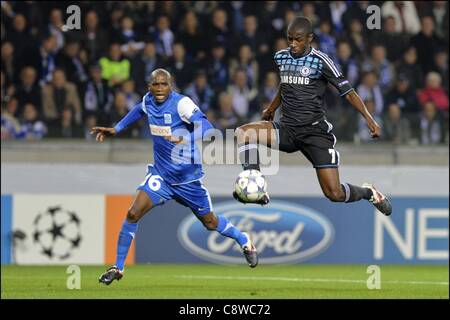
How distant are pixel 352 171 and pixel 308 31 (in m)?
7.04

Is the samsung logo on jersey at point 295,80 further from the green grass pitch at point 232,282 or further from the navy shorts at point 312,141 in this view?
the green grass pitch at point 232,282

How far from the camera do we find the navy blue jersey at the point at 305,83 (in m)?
10.9

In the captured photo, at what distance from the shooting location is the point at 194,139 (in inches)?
460

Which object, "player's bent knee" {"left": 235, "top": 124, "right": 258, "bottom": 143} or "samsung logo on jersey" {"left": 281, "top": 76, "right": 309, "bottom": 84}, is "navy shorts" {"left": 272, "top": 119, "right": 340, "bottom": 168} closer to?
"player's bent knee" {"left": 235, "top": 124, "right": 258, "bottom": 143}

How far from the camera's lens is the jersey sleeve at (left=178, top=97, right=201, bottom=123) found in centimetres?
1161

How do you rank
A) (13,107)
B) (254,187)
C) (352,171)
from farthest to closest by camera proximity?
(352,171) < (13,107) < (254,187)

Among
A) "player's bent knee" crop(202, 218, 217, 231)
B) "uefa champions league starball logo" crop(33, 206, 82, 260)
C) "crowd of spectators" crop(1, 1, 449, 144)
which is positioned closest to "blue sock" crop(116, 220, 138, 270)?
"player's bent knee" crop(202, 218, 217, 231)

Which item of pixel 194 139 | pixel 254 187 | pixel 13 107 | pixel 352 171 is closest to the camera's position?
pixel 254 187

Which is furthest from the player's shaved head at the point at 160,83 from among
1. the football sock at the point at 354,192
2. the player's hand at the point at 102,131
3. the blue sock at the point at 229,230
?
the football sock at the point at 354,192

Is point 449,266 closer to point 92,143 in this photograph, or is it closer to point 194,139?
point 92,143

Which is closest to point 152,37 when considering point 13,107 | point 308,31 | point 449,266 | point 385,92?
point 13,107

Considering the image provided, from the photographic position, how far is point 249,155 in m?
10.8

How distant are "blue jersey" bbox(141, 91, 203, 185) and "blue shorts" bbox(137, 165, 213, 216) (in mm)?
62

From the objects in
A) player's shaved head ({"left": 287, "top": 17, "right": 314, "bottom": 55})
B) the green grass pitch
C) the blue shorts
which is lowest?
the green grass pitch
